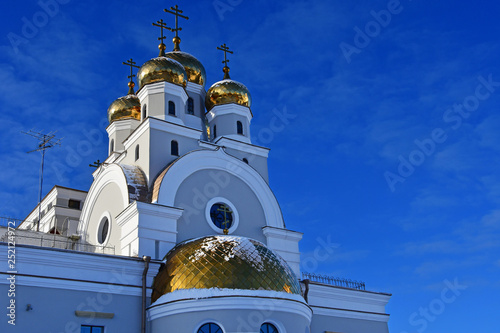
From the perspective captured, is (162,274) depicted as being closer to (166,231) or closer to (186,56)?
(166,231)

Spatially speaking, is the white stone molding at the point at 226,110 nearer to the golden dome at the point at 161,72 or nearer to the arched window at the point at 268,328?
the golden dome at the point at 161,72

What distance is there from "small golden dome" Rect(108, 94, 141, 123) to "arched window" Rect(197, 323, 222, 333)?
8.79 m

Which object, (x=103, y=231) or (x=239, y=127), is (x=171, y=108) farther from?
(x=103, y=231)

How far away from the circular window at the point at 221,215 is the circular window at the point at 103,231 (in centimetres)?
259

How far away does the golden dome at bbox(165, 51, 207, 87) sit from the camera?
683 inches

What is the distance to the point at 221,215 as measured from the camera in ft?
44.9

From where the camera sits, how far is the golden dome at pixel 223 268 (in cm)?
1059

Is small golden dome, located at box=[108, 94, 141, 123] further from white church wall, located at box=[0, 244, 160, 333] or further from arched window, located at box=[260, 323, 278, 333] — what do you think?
arched window, located at box=[260, 323, 278, 333]

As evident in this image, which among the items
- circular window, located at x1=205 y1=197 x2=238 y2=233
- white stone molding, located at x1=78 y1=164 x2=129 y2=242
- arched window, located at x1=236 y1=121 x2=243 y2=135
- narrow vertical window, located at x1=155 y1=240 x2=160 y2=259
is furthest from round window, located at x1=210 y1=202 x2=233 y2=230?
arched window, located at x1=236 y1=121 x2=243 y2=135

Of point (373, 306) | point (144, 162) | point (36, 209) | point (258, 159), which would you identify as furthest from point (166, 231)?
point (36, 209)

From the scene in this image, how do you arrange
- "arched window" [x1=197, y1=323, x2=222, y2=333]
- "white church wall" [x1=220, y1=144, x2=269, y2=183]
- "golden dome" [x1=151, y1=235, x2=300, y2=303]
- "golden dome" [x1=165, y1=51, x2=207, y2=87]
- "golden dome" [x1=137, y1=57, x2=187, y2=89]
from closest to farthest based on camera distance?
"arched window" [x1=197, y1=323, x2=222, y2=333]
"golden dome" [x1=151, y1=235, x2=300, y2=303]
"golden dome" [x1=137, y1=57, x2=187, y2=89]
"white church wall" [x1=220, y1=144, x2=269, y2=183]
"golden dome" [x1=165, y1=51, x2=207, y2=87]

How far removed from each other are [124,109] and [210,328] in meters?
9.03

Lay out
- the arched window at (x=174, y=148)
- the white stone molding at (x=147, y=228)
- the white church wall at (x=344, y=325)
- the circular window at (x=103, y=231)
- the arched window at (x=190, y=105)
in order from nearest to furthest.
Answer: the white stone molding at (x=147, y=228) → the white church wall at (x=344, y=325) → the circular window at (x=103, y=231) → the arched window at (x=174, y=148) → the arched window at (x=190, y=105)

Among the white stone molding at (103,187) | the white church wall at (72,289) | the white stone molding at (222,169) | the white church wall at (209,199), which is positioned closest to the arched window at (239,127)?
the white stone molding at (222,169)
